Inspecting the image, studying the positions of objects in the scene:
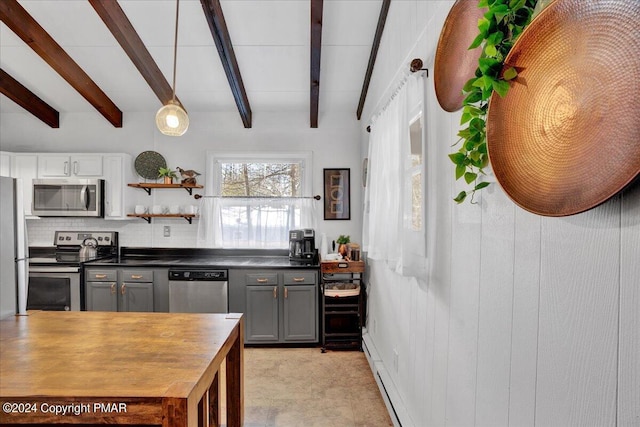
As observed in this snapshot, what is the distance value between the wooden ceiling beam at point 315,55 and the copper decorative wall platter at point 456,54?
152 cm


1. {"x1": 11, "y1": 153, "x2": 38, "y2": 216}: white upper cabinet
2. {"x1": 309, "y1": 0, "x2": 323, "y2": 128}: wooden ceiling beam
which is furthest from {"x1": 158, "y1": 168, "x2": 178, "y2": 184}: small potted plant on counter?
{"x1": 309, "y1": 0, "x2": 323, "y2": 128}: wooden ceiling beam

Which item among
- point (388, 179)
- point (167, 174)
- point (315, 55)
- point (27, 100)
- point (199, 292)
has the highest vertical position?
point (315, 55)

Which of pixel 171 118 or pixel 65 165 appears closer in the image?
pixel 171 118

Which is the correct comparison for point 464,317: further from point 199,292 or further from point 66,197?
point 66,197

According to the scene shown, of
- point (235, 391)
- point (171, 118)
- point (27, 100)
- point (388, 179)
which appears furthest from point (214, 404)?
point (27, 100)

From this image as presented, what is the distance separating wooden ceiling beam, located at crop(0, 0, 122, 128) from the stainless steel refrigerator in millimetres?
1994

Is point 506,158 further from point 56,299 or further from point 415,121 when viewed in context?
point 56,299

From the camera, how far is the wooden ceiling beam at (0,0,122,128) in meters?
2.73

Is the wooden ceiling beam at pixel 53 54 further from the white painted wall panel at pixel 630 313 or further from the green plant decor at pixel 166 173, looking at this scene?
the white painted wall panel at pixel 630 313

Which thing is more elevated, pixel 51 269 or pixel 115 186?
pixel 115 186

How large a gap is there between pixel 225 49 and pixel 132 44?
83cm

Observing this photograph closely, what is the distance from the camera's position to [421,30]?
1.82 metres

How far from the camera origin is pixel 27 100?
3744 mm

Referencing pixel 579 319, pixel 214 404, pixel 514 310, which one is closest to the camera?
pixel 579 319
